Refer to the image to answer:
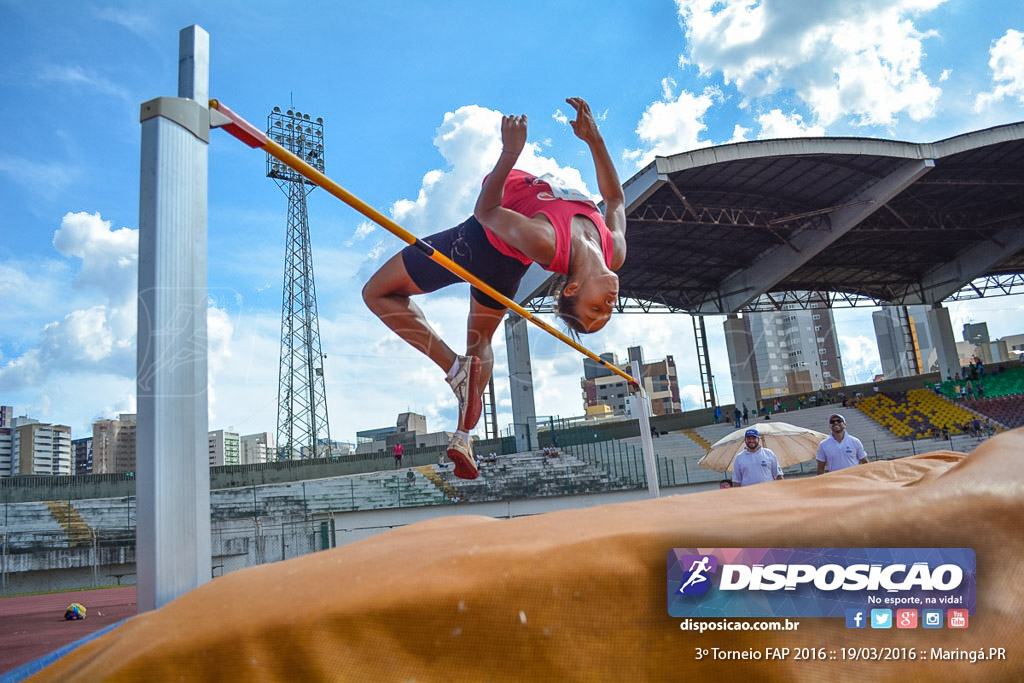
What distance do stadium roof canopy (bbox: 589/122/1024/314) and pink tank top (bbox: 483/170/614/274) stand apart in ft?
39.8

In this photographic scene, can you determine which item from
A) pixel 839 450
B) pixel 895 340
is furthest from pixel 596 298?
pixel 895 340

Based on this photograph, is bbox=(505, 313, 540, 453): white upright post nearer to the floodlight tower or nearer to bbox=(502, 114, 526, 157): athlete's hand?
the floodlight tower

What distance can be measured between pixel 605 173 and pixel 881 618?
2.83 m

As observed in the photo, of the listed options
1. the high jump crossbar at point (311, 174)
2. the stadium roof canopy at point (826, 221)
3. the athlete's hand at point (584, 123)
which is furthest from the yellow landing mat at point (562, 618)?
the stadium roof canopy at point (826, 221)

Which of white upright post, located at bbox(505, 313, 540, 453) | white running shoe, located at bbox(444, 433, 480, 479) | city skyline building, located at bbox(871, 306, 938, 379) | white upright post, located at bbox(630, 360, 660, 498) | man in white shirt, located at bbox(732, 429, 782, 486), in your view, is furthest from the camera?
city skyline building, located at bbox(871, 306, 938, 379)

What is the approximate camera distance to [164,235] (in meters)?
1.71

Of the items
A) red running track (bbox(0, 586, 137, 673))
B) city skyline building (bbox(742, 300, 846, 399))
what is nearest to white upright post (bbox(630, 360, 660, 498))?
red running track (bbox(0, 586, 137, 673))

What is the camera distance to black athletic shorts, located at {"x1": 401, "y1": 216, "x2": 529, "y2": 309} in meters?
3.31

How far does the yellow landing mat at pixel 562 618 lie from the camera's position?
109 centimetres

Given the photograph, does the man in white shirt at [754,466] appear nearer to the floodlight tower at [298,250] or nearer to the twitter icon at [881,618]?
the floodlight tower at [298,250]

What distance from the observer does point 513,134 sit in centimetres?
291

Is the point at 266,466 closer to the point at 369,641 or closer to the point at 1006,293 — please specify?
the point at 369,641

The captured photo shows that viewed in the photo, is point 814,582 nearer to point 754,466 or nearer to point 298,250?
point 298,250

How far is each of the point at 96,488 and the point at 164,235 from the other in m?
19.0
